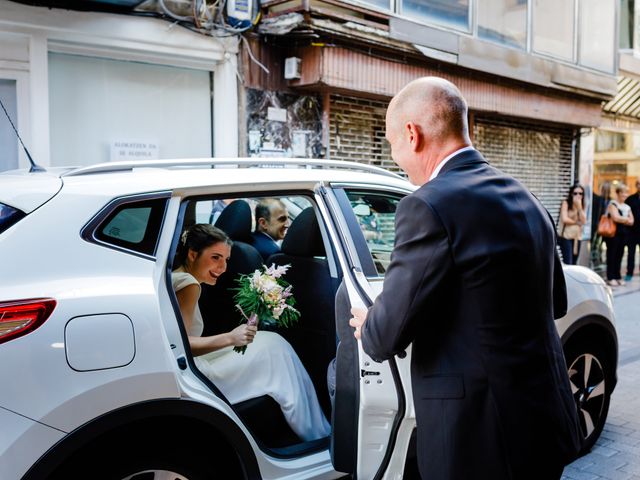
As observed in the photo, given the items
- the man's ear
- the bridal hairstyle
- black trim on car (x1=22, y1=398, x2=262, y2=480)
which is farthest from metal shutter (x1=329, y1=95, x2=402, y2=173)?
the man's ear

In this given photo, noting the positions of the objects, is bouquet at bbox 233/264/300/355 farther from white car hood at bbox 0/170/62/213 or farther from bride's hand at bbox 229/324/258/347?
white car hood at bbox 0/170/62/213

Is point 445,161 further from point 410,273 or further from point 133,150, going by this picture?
point 133,150

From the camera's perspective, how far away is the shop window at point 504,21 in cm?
1085

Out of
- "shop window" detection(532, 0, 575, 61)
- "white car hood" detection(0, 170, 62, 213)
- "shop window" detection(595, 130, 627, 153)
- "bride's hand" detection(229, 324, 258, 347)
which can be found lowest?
"bride's hand" detection(229, 324, 258, 347)

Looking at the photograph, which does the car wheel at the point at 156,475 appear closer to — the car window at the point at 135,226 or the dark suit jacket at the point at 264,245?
the car window at the point at 135,226

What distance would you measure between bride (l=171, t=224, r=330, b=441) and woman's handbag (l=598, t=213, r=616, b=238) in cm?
1031

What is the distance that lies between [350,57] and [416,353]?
22.8 feet

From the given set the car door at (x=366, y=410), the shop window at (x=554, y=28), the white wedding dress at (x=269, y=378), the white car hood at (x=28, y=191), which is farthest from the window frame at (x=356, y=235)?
the shop window at (x=554, y=28)

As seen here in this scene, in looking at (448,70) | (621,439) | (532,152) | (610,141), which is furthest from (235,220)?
(610,141)

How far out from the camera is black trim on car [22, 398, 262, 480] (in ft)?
7.29

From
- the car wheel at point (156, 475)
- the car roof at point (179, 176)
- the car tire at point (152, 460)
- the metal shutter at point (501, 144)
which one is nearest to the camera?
the car tire at point (152, 460)

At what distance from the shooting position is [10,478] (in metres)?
2.14

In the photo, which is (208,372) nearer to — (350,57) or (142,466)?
(142,466)

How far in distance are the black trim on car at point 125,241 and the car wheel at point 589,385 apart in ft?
8.98
